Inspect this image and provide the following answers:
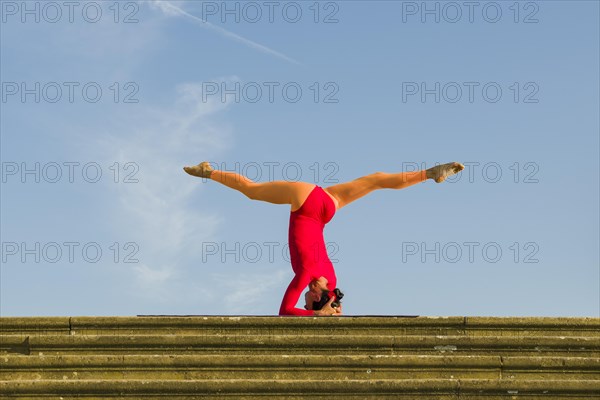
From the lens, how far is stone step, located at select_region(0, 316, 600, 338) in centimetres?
914

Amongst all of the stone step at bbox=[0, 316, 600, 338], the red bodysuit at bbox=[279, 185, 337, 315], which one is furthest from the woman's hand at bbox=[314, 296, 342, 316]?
the stone step at bbox=[0, 316, 600, 338]

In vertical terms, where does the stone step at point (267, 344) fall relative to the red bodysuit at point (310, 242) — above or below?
below

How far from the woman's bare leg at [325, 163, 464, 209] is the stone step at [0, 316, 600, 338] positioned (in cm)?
290

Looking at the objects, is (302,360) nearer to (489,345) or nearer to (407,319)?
(407,319)

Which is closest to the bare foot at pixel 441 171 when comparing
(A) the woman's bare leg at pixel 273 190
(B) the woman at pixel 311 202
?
(B) the woman at pixel 311 202

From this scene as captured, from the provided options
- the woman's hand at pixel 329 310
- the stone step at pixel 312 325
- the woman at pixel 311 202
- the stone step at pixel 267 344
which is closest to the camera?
the stone step at pixel 267 344

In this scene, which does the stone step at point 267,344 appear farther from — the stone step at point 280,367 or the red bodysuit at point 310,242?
the red bodysuit at point 310,242

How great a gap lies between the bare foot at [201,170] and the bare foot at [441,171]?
9.07 ft

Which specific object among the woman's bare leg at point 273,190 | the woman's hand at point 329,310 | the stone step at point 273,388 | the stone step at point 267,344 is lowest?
the stone step at point 273,388

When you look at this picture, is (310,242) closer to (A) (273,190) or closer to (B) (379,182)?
(A) (273,190)

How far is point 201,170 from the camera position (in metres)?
12.1

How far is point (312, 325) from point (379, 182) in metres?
3.20

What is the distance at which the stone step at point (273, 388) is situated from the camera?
823 centimetres

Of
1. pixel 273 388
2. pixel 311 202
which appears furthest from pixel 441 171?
pixel 273 388
